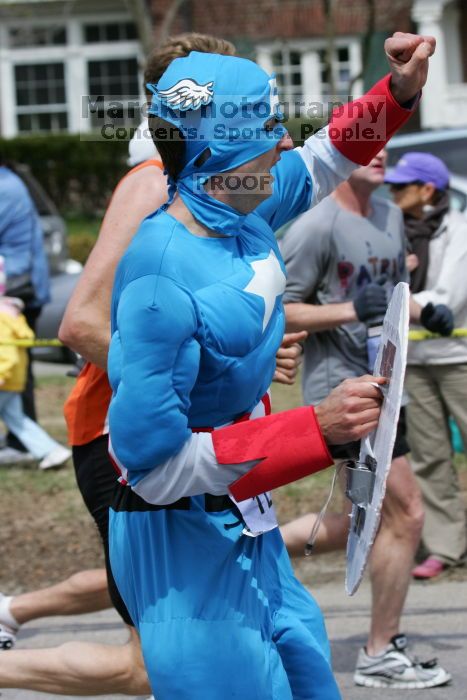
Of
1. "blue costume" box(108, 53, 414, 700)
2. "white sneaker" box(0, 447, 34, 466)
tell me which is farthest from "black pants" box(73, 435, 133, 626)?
"white sneaker" box(0, 447, 34, 466)

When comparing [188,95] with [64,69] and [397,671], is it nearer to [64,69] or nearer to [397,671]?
[397,671]

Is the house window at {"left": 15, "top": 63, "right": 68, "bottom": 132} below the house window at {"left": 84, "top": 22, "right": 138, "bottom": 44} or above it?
below

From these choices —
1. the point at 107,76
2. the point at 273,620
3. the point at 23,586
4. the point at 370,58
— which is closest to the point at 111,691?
the point at 273,620

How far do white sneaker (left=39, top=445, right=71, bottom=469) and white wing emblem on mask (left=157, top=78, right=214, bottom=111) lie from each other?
5.53m

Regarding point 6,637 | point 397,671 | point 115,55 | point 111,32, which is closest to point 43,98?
point 115,55

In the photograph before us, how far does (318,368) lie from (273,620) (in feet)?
6.80

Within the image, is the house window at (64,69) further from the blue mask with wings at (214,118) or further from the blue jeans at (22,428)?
the blue mask with wings at (214,118)

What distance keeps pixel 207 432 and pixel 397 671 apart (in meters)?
2.15

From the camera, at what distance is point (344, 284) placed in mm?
4855

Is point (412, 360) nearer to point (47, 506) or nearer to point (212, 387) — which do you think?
point (47, 506)

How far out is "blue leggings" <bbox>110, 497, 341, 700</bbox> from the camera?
2732mm

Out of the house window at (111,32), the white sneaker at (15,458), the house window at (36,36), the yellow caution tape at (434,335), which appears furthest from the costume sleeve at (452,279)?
the house window at (111,32)

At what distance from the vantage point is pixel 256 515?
9.35ft

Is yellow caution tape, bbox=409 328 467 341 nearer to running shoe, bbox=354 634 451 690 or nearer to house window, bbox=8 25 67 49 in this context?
running shoe, bbox=354 634 451 690
